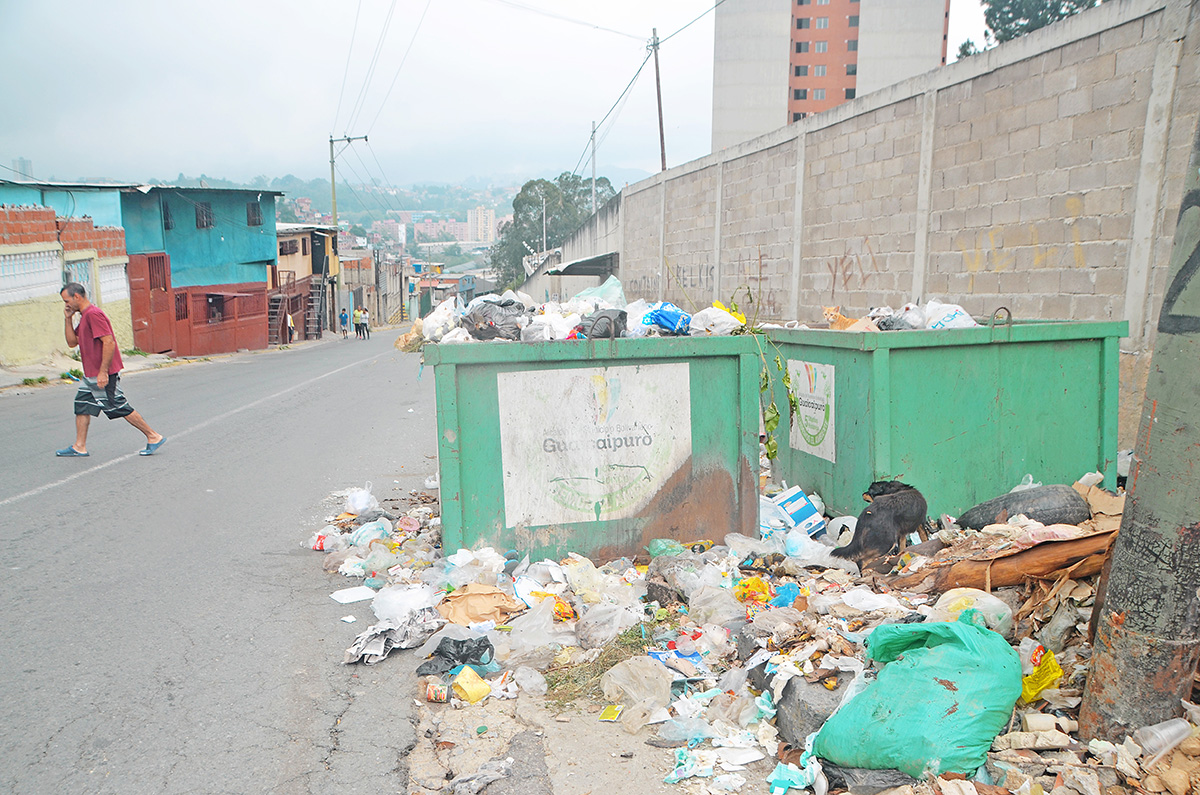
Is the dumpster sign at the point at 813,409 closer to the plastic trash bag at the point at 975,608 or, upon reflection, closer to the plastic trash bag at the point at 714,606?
the plastic trash bag at the point at 714,606

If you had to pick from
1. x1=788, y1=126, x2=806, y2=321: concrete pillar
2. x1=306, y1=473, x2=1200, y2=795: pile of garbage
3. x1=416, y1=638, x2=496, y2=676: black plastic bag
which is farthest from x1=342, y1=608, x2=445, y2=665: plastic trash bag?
x1=788, y1=126, x2=806, y2=321: concrete pillar

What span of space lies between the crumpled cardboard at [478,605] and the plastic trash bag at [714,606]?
0.86m

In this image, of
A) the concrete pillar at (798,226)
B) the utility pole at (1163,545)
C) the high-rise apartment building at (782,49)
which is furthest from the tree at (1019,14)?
the utility pole at (1163,545)

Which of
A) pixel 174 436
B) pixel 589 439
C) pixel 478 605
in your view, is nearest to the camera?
pixel 478 605

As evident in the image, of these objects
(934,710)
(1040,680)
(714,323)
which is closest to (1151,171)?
(714,323)

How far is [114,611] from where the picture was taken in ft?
13.3

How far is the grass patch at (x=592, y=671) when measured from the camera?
3275 millimetres

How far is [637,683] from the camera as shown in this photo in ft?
10.6

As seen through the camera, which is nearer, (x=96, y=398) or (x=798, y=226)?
(x=96, y=398)

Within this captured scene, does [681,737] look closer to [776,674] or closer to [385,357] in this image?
[776,674]

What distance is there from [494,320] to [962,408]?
116 inches

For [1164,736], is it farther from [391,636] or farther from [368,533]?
[368,533]

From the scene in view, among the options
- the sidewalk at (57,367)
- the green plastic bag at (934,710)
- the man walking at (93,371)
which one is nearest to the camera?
the green plastic bag at (934,710)

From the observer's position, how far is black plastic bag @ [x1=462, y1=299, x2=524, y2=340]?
183 inches
